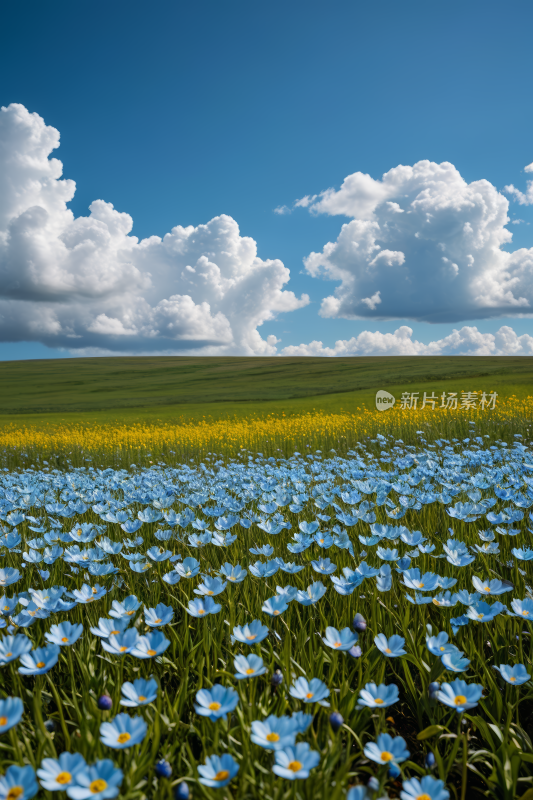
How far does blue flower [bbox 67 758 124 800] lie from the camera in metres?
1.05

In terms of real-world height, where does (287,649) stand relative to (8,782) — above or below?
below

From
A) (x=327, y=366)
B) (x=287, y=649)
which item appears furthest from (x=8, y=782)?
(x=327, y=366)

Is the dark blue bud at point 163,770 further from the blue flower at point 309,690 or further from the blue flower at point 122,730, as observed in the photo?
the blue flower at point 309,690

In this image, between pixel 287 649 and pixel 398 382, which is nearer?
pixel 287 649

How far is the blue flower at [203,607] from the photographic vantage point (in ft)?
6.23

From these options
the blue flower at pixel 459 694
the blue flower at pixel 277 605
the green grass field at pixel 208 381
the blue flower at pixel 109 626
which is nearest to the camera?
the blue flower at pixel 459 694

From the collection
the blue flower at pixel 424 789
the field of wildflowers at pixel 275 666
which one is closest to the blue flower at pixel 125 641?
the field of wildflowers at pixel 275 666

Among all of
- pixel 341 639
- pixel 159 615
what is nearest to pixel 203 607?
pixel 159 615

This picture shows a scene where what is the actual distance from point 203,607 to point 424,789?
3.54 ft

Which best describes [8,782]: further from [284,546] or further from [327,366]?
[327,366]

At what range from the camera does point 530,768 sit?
160cm

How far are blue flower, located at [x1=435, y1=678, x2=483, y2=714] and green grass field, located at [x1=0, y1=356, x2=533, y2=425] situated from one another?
26.9 metres

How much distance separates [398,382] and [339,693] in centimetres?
5541

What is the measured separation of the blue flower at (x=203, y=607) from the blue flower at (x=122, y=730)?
0.61m
